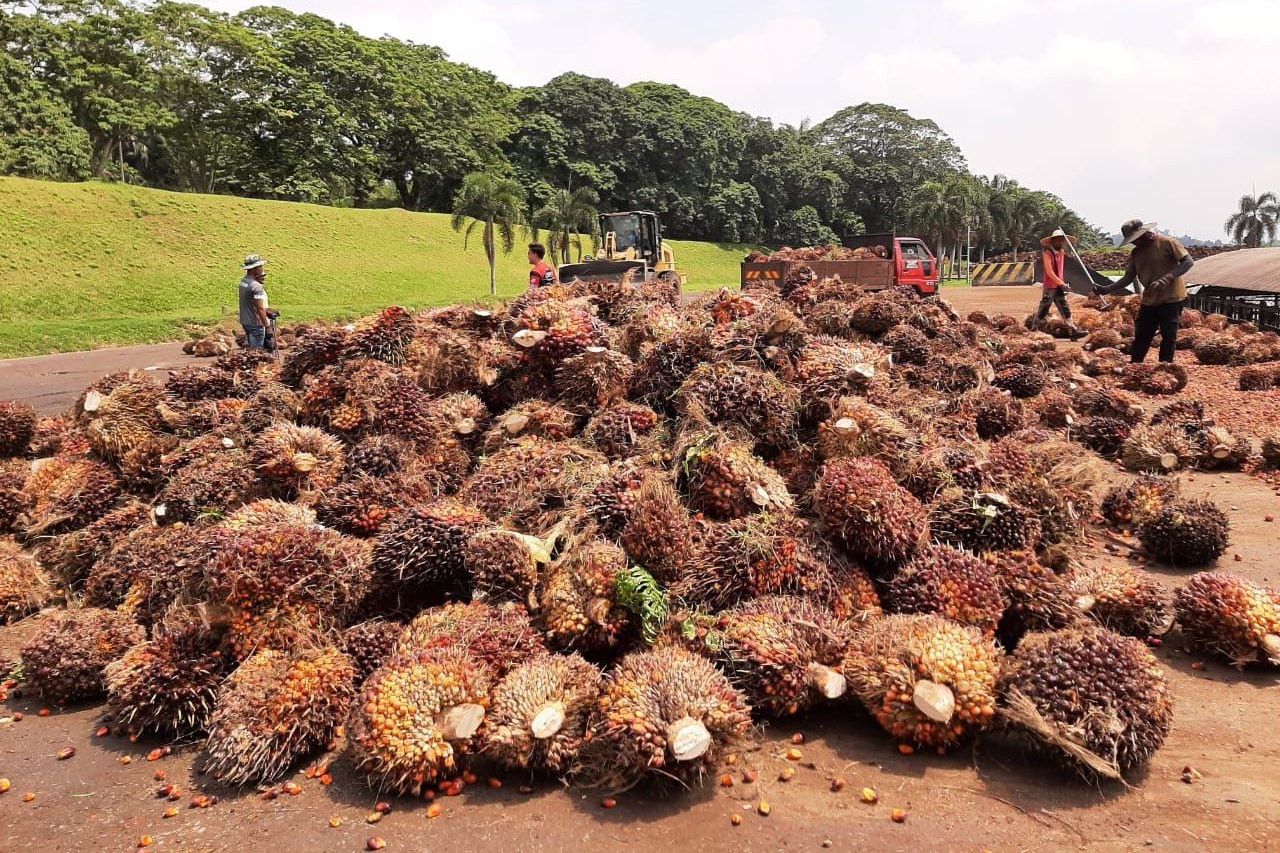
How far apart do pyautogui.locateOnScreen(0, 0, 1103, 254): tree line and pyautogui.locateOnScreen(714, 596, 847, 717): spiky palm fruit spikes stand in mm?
38394

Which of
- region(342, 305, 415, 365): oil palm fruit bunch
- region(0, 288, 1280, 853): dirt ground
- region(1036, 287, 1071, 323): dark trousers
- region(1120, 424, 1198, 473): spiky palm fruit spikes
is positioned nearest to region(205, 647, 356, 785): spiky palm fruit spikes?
region(0, 288, 1280, 853): dirt ground

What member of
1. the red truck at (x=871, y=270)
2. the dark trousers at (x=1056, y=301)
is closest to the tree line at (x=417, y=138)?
the red truck at (x=871, y=270)

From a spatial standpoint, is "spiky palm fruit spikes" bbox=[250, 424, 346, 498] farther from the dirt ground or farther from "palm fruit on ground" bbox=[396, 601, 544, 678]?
the dirt ground

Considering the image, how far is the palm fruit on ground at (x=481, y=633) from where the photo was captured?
3506mm

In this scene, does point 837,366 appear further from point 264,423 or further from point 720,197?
point 720,197

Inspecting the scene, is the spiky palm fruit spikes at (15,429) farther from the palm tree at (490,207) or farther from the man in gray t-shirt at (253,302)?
the palm tree at (490,207)

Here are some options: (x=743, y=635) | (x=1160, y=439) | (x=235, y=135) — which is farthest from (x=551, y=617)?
(x=235, y=135)

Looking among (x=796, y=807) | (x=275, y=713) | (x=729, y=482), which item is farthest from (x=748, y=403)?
(x=275, y=713)

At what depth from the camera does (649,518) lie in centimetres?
397

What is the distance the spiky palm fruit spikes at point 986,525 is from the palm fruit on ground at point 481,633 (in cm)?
243

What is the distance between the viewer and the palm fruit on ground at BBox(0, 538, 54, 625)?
5.14 m

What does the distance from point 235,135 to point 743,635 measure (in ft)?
214

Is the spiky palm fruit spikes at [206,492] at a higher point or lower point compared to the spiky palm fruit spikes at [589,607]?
higher

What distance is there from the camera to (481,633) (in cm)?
358
